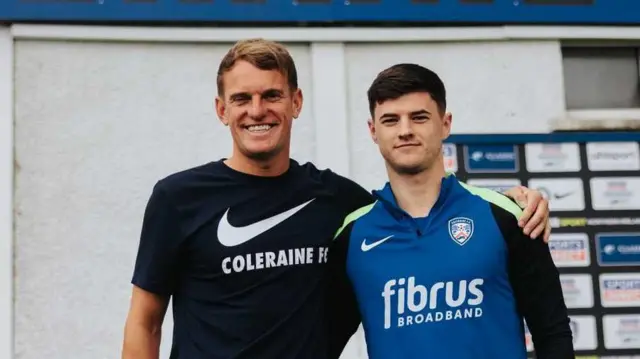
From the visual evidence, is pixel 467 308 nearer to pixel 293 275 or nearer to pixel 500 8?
pixel 293 275

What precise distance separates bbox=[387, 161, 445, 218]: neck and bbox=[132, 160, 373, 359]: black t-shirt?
0.90 feet

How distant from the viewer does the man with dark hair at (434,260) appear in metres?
2.17

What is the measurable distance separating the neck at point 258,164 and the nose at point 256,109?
131 millimetres

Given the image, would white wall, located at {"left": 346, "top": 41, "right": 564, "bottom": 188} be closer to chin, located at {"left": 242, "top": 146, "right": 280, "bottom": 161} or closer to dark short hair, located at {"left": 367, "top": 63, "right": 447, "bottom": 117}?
dark short hair, located at {"left": 367, "top": 63, "right": 447, "bottom": 117}

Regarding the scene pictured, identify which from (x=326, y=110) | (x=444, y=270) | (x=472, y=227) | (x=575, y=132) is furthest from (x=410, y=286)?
(x=575, y=132)

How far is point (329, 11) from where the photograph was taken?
4.09m

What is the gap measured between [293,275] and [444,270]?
0.43 meters

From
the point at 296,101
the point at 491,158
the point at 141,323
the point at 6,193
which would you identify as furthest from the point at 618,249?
the point at 6,193

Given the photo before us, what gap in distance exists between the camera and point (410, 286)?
7.22 feet

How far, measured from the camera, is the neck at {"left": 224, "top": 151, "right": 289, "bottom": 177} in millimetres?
2314

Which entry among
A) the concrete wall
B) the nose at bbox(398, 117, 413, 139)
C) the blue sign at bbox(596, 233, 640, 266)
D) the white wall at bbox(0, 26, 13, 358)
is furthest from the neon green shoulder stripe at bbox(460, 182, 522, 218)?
the white wall at bbox(0, 26, 13, 358)

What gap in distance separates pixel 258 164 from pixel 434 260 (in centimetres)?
58

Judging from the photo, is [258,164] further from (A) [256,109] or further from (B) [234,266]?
(B) [234,266]

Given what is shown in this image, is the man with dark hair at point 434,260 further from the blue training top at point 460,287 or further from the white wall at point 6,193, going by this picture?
the white wall at point 6,193
